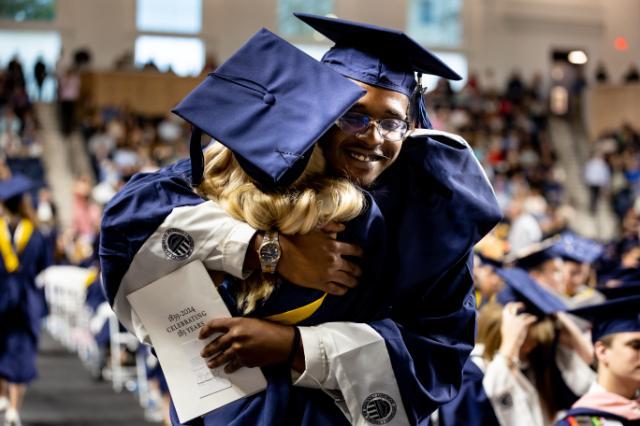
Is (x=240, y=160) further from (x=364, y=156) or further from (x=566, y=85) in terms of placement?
(x=566, y=85)

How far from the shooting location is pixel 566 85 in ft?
86.1

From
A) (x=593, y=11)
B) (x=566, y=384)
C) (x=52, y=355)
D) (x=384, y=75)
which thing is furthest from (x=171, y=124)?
(x=384, y=75)

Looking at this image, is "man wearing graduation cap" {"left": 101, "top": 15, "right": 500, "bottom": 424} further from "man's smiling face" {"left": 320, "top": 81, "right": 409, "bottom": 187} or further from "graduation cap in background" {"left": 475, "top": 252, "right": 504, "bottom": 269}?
"graduation cap in background" {"left": 475, "top": 252, "right": 504, "bottom": 269}

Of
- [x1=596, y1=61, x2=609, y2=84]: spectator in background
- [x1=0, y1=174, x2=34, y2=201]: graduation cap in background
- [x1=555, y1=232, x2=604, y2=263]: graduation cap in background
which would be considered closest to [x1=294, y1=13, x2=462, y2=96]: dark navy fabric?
[x1=555, y1=232, x2=604, y2=263]: graduation cap in background

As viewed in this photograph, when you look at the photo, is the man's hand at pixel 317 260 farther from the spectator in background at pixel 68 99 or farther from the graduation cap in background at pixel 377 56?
the spectator in background at pixel 68 99

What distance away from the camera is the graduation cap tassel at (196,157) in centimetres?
232

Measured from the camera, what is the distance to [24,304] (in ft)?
26.5

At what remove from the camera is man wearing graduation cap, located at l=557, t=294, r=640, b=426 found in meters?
3.54

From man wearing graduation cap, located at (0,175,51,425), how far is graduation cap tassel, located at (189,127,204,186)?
549 cm

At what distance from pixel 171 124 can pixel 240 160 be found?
19045 mm

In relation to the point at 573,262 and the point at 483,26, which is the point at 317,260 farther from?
the point at 483,26

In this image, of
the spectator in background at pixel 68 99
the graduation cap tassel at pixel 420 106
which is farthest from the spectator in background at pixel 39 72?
the graduation cap tassel at pixel 420 106

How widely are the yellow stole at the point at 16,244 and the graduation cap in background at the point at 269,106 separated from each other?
5866 mm

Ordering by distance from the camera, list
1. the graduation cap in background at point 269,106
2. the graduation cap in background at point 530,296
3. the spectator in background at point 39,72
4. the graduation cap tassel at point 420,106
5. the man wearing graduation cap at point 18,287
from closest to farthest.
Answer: the graduation cap in background at point 269,106
the graduation cap tassel at point 420,106
the graduation cap in background at point 530,296
the man wearing graduation cap at point 18,287
the spectator in background at point 39,72
